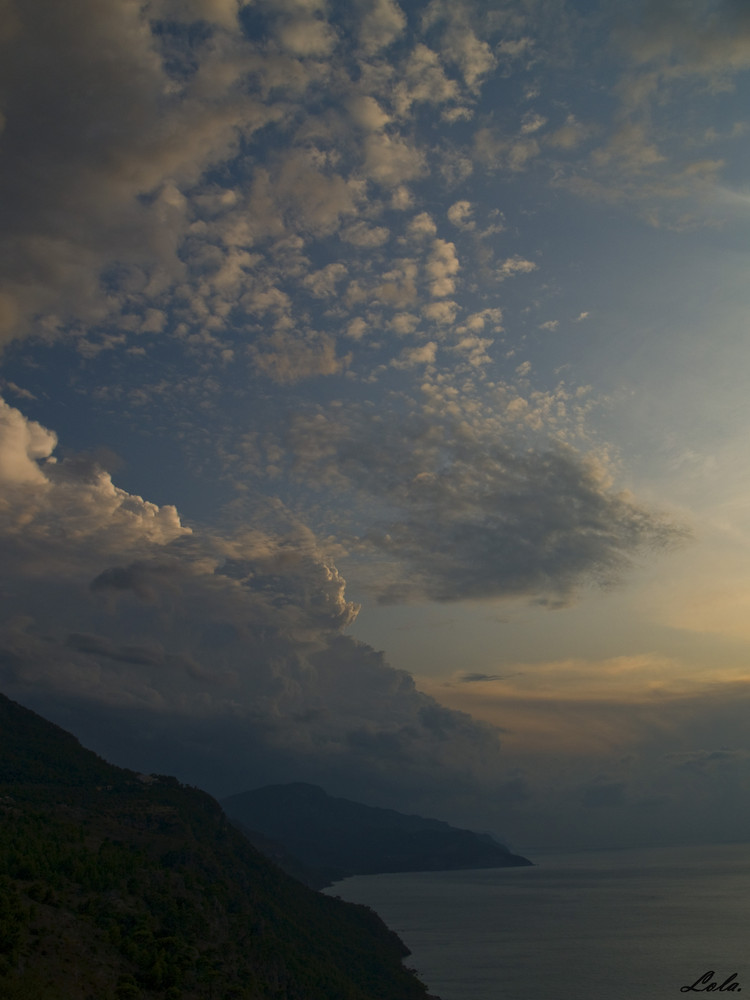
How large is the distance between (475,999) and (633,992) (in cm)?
4239

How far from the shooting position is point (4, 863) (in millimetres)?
92688

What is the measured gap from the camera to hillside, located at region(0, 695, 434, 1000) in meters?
77.6

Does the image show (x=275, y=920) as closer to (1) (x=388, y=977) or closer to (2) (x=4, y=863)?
(1) (x=388, y=977)

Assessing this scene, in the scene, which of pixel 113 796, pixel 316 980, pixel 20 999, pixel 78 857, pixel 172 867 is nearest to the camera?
pixel 20 999

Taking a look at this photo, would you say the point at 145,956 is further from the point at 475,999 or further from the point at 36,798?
the point at 475,999

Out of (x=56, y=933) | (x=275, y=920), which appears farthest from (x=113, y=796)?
(x=56, y=933)

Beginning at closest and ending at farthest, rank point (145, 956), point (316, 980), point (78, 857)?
point (145, 956) → point (78, 857) → point (316, 980)

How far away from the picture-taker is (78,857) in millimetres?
108875

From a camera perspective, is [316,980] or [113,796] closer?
[316,980]

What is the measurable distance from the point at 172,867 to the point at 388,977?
304ft

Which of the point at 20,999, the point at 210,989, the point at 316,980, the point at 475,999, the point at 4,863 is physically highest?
the point at 4,863

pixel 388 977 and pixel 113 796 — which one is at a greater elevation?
pixel 113 796

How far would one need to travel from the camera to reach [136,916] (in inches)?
3939

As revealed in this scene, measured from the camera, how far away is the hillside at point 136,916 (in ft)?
254
